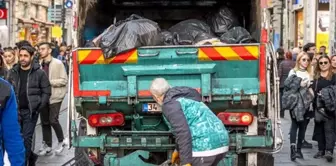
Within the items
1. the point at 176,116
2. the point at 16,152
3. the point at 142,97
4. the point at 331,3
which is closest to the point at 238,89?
the point at 142,97

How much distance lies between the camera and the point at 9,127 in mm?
4605

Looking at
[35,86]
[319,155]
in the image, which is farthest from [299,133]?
[35,86]

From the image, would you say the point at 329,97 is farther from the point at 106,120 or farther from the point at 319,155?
the point at 106,120

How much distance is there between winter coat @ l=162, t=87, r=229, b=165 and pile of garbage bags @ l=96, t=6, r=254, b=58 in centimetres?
202

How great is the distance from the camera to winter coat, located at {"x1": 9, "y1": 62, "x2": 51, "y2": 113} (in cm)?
923

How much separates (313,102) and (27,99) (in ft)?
13.7

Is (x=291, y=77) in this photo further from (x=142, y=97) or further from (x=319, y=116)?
(x=142, y=97)

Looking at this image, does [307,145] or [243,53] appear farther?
[307,145]

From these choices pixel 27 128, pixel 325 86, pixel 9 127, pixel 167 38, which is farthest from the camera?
pixel 325 86

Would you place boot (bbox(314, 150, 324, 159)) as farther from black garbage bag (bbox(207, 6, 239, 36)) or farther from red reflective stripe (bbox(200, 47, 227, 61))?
red reflective stripe (bbox(200, 47, 227, 61))

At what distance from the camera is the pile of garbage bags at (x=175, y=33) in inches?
288

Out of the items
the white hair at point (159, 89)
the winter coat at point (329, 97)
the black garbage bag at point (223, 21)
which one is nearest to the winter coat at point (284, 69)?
the winter coat at point (329, 97)

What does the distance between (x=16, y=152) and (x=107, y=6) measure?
15.7 ft

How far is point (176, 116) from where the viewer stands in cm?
529
